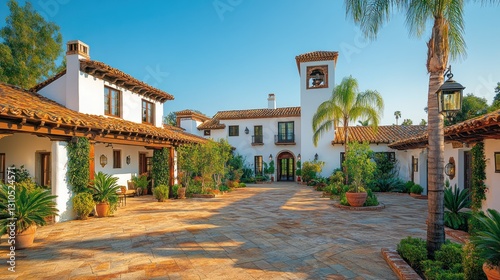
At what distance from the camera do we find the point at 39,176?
11.9m

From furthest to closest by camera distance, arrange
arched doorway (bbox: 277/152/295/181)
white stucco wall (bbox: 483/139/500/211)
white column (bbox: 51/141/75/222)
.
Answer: arched doorway (bbox: 277/152/295/181) < white column (bbox: 51/141/75/222) < white stucco wall (bbox: 483/139/500/211)

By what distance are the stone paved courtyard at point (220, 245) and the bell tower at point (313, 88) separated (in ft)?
44.6

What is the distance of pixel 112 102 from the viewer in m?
13.4

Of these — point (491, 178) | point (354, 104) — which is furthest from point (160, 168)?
point (491, 178)

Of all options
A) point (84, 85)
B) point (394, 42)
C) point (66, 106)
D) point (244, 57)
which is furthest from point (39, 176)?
point (394, 42)

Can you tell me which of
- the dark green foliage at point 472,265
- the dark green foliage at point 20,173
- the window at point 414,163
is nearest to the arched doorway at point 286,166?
the window at point 414,163

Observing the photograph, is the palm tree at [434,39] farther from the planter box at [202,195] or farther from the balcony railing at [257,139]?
the balcony railing at [257,139]

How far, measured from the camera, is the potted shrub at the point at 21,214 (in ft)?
20.8

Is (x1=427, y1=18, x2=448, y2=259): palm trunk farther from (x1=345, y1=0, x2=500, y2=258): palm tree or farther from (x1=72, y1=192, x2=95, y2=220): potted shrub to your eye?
(x1=72, y1=192, x2=95, y2=220): potted shrub

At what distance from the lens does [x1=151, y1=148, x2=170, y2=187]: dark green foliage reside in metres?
14.9

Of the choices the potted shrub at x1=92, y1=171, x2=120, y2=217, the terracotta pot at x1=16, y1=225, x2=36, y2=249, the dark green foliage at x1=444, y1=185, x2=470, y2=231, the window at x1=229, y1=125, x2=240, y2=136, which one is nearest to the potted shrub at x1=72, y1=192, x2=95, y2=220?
the potted shrub at x1=92, y1=171, x2=120, y2=217

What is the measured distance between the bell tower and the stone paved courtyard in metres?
13.6

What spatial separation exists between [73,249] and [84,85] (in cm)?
768

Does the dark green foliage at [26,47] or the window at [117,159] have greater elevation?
the dark green foliage at [26,47]
